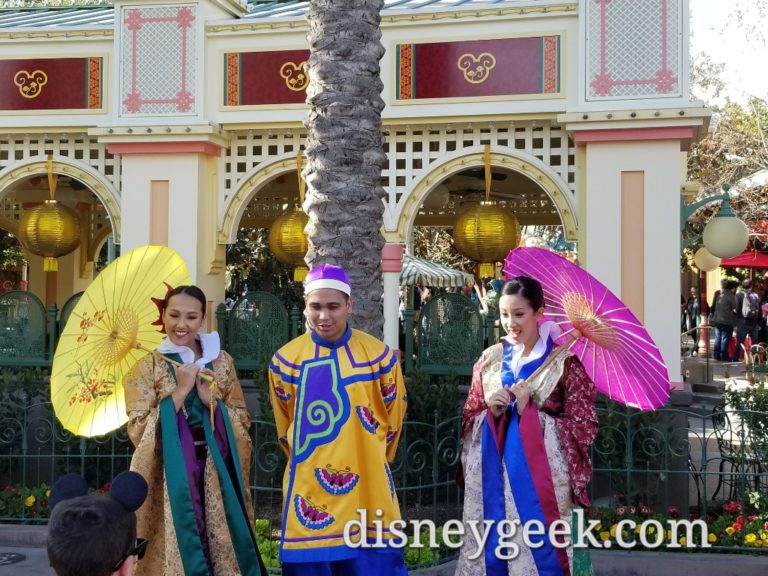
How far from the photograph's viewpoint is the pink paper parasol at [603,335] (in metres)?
3.84

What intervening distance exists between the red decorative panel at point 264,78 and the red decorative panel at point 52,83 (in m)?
1.52

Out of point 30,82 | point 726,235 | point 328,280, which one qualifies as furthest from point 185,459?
point 30,82

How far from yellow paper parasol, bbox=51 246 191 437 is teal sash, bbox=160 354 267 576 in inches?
10.1

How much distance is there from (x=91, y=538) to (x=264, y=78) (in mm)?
8037

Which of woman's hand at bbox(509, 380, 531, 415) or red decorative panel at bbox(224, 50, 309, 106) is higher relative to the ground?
red decorative panel at bbox(224, 50, 309, 106)

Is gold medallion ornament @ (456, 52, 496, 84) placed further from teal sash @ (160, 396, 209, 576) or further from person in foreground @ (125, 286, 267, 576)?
teal sash @ (160, 396, 209, 576)

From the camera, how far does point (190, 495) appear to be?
4000 mm

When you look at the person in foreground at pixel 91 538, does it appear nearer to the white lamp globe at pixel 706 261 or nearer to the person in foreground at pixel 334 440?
the person in foreground at pixel 334 440

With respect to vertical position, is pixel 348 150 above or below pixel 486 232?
above

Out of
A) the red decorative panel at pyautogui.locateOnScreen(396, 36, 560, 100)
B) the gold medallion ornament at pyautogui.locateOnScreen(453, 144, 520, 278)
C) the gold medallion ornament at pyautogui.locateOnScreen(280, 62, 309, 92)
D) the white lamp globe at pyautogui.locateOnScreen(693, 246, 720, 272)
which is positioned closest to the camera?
the red decorative panel at pyautogui.locateOnScreen(396, 36, 560, 100)

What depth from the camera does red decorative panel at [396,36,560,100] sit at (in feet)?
29.9

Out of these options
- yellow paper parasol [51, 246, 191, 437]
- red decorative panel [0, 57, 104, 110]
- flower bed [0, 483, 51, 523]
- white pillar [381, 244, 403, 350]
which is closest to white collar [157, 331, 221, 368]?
yellow paper parasol [51, 246, 191, 437]

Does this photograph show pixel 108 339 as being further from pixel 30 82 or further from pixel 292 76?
pixel 30 82

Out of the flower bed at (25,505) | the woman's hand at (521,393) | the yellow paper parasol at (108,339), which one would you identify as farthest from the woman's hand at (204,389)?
the flower bed at (25,505)
